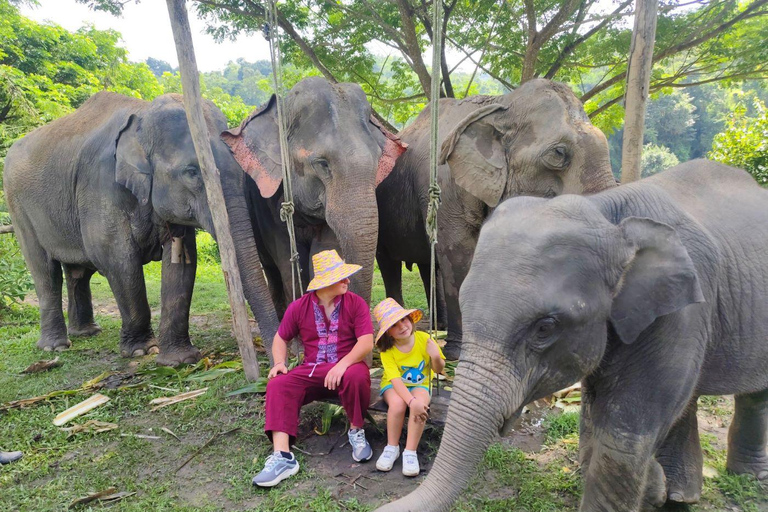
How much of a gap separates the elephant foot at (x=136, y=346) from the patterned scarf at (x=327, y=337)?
318cm

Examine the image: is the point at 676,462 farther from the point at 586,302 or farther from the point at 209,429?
the point at 209,429

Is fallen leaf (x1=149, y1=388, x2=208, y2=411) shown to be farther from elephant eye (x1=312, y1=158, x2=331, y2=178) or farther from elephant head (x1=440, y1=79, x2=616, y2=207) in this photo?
elephant head (x1=440, y1=79, x2=616, y2=207)

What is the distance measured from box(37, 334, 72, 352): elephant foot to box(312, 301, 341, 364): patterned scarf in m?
4.35

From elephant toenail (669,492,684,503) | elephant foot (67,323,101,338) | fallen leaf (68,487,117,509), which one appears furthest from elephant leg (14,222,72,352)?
elephant toenail (669,492,684,503)

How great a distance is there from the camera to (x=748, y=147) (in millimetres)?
9969

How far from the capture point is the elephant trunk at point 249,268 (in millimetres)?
4934

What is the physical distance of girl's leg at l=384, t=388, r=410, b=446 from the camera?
3.36 metres

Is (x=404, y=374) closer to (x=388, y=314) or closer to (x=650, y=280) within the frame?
(x=388, y=314)

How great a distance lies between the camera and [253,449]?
12.2 feet

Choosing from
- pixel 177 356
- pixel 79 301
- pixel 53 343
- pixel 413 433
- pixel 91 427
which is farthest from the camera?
pixel 79 301

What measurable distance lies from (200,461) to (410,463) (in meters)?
1.37

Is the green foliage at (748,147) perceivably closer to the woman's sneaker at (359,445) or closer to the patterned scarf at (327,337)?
the patterned scarf at (327,337)

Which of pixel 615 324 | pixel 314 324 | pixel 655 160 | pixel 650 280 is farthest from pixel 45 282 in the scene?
pixel 655 160

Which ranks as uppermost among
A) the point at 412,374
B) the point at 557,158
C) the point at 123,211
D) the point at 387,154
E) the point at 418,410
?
the point at 387,154
